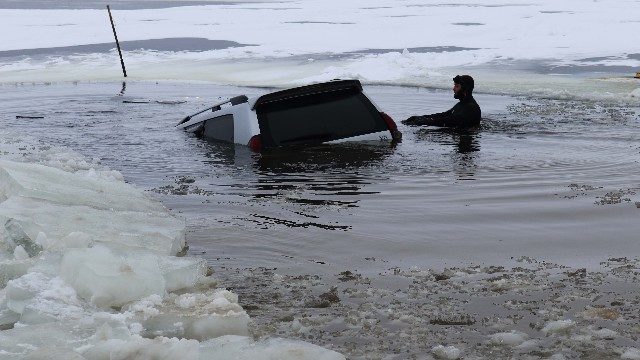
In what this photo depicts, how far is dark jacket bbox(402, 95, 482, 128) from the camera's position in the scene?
14.3 meters

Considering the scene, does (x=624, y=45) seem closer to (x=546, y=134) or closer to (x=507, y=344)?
(x=546, y=134)

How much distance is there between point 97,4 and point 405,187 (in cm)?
6689

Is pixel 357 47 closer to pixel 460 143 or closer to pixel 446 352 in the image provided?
pixel 460 143

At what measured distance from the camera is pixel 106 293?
5.45 meters

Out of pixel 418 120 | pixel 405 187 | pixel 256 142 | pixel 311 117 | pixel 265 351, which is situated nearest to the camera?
pixel 265 351

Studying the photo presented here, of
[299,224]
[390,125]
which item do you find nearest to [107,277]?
[299,224]

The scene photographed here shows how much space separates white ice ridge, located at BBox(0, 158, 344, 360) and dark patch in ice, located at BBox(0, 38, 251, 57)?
27.2 metres

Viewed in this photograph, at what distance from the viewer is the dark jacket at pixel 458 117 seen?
14.3 metres

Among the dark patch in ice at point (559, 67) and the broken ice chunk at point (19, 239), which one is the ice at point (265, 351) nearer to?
the broken ice chunk at point (19, 239)

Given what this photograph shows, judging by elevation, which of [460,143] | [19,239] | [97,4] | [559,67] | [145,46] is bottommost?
[460,143]

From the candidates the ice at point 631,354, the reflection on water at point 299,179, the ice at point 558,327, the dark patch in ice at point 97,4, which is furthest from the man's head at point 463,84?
the dark patch in ice at point 97,4

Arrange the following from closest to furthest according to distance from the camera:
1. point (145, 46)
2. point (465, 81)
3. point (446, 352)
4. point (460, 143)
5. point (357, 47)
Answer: point (446, 352) → point (460, 143) → point (465, 81) → point (357, 47) → point (145, 46)

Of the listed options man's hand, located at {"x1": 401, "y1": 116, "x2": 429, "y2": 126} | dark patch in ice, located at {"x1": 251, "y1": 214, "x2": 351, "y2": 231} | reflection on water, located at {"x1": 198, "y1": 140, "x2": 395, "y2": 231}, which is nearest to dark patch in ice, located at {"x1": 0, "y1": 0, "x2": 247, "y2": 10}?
man's hand, located at {"x1": 401, "y1": 116, "x2": 429, "y2": 126}

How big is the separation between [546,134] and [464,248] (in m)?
7.47
